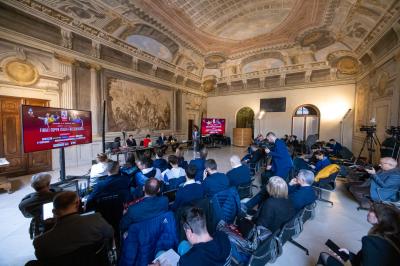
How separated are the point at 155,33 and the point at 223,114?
7803 millimetres

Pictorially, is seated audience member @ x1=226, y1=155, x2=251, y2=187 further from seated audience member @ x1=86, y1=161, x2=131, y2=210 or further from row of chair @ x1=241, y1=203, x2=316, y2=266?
seated audience member @ x1=86, y1=161, x2=131, y2=210

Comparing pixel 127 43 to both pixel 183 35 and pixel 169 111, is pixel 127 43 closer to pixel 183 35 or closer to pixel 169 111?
pixel 183 35

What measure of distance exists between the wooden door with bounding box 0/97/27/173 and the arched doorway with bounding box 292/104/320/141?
13489 millimetres

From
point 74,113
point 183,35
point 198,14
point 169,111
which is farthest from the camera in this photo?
point 169,111

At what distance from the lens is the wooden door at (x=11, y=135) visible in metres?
4.93

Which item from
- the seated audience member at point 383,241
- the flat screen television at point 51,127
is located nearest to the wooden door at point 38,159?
the flat screen television at point 51,127

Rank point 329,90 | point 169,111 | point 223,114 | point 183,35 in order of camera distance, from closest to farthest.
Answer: point 183,35
point 329,90
point 169,111
point 223,114

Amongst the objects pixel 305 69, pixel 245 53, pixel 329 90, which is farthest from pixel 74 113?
pixel 329 90

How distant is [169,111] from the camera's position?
35.2 ft

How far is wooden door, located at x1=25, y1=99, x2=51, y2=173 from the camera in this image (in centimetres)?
548

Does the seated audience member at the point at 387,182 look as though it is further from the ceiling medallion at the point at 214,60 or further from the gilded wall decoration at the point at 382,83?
the ceiling medallion at the point at 214,60

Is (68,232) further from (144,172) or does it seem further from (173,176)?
(173,176)

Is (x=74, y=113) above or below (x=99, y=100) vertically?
below

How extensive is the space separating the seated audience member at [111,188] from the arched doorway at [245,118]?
12.0 metres
